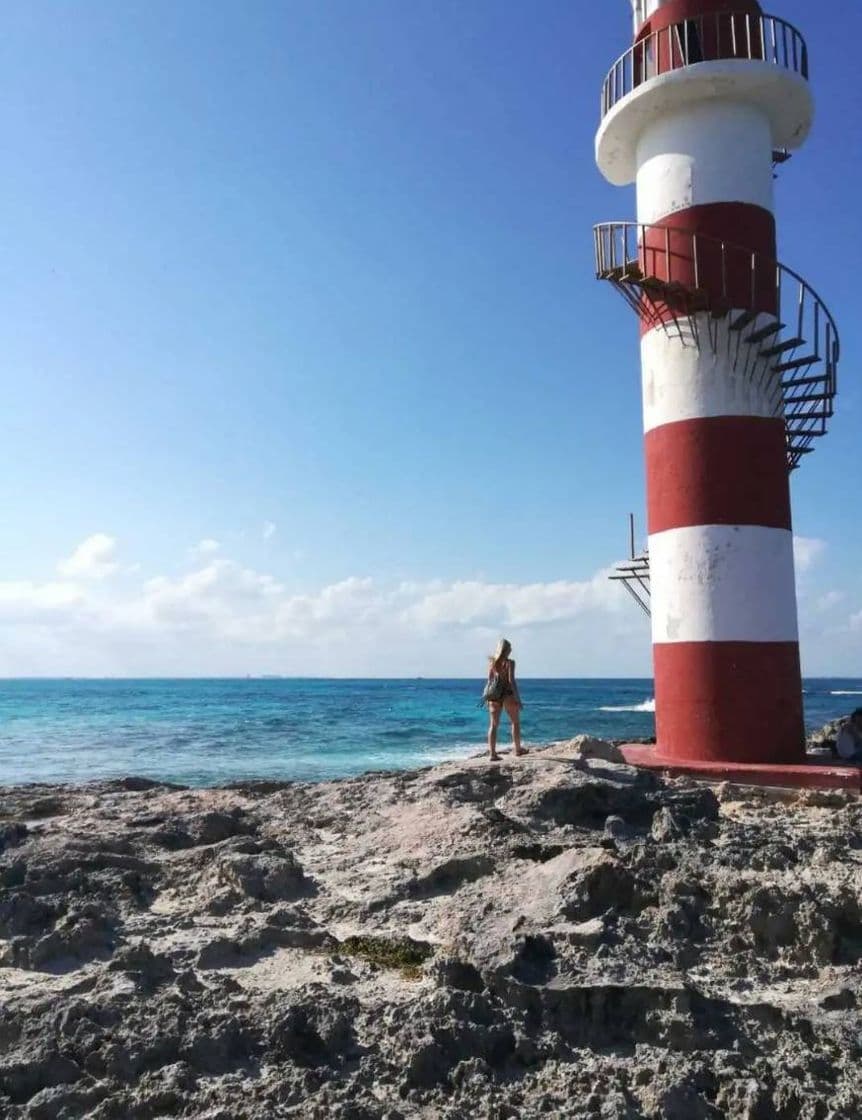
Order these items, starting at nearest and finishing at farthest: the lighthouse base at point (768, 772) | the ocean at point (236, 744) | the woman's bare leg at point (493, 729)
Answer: the lighthouse base at point (768, 772), the woman's bare leg at point (493, 729), the ocean at point (236, 744)

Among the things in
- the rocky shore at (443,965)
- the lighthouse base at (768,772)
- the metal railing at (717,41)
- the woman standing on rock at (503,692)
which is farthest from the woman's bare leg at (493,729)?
the metal railing at (717,41)

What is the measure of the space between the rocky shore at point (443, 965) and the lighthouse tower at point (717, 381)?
280cm

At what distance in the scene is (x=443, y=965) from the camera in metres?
4.09

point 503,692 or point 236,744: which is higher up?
point 503,692

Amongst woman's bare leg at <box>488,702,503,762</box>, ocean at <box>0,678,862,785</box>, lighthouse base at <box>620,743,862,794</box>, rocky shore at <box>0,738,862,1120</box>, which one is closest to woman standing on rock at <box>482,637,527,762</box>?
woman's bare leg at <box>488,702,503,762</box>

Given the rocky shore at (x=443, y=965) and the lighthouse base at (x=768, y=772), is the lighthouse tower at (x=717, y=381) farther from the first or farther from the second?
the rocky shore at (x=443, y=965)

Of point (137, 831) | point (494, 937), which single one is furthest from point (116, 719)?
point (494, 937)

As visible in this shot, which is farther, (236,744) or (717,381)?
(236,744)

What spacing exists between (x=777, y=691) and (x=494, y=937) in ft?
21.0

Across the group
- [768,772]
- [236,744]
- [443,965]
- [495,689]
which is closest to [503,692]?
[495,689]

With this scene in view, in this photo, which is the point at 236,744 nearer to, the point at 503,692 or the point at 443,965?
the point at 503,692

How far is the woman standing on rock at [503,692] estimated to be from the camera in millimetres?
9703

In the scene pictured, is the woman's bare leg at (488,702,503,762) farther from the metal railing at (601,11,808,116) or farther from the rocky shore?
the metal railing at (601,11,808,116)

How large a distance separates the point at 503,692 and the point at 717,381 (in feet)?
14.2
